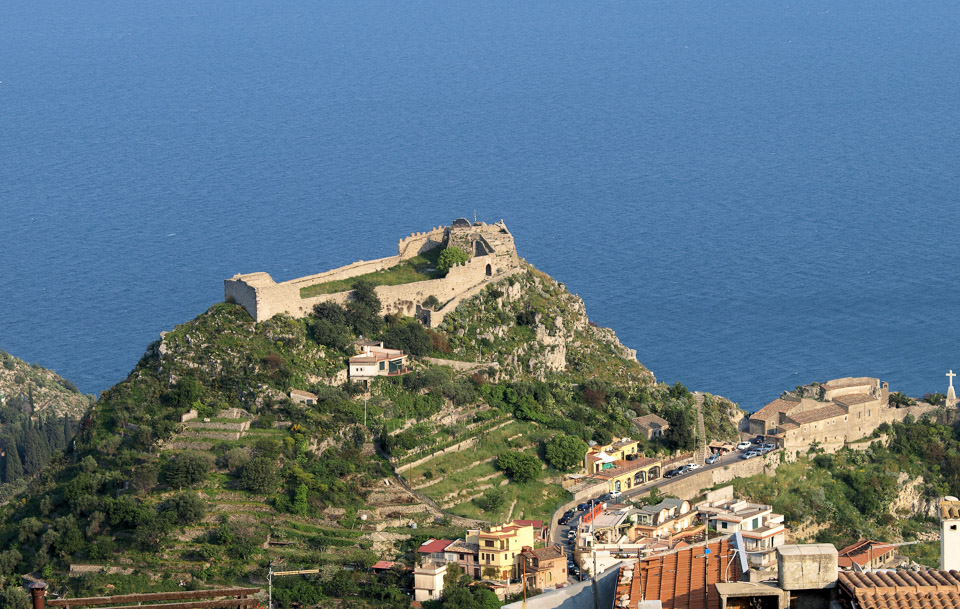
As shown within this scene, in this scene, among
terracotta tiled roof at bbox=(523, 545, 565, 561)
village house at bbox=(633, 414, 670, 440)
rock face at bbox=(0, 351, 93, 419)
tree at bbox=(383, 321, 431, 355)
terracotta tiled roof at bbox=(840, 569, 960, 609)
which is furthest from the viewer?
rock face at bbox=(0, 351, 93, 419)

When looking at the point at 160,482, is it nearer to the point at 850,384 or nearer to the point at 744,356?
the point at 850,384

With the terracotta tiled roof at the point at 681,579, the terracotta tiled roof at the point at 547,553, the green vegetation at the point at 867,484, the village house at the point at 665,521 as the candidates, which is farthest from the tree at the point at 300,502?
the terracotta tiled roof at the point at 681,579

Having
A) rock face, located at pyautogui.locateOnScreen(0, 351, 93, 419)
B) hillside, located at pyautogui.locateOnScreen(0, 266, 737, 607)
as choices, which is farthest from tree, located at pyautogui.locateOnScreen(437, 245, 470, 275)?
rock face, located at pyautogui.locateOnScreen(0, 351, 93, 419)

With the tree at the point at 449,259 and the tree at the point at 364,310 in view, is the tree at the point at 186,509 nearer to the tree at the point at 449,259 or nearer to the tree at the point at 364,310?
the tree at the point at 364,310

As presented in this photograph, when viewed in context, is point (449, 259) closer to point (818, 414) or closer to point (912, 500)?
point (818, 414)

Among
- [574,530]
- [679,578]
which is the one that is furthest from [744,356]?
[679,578]

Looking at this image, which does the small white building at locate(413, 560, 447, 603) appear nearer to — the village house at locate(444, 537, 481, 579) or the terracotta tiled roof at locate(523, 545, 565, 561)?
the village house at locate(444, 537, 481, 579)
